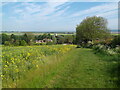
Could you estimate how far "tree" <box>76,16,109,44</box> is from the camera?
96.1 ft

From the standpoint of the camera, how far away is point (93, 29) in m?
29.1

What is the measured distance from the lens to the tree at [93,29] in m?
29.3

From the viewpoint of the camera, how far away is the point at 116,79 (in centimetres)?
396

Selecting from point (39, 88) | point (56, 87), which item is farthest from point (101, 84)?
point (39, 88)

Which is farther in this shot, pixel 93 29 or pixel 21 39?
pixel 21 39

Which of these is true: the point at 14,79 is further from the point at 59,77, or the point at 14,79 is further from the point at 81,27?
the point at 81,27

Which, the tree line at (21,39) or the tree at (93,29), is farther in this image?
the tree at (93,29)

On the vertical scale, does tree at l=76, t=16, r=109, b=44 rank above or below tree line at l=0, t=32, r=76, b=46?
above

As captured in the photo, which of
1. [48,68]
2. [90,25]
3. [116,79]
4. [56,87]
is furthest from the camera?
[90,25]

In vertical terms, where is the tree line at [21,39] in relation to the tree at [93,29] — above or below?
below

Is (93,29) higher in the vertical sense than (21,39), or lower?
higher

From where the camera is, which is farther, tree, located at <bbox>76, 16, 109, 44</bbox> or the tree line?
tree, located at <bbox>76, 16, 109, 44</bbox>

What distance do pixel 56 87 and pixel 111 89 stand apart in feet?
5.17

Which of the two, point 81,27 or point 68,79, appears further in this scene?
point 81,27
